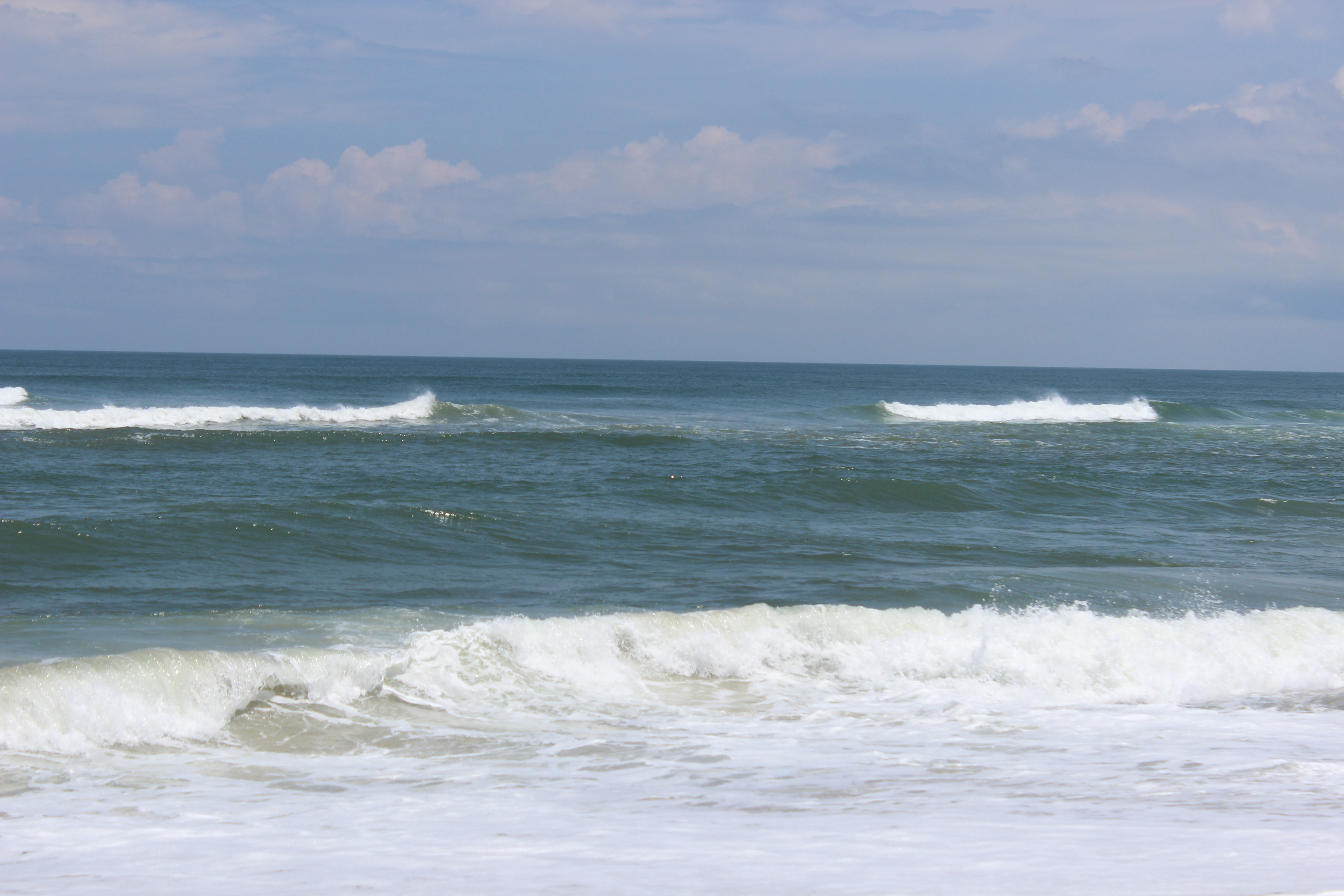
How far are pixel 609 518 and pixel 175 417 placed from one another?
2033 centimetres

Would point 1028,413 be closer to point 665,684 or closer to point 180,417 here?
point 180,417

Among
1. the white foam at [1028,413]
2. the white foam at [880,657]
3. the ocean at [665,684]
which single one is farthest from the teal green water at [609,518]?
the white foam at [1028,413]

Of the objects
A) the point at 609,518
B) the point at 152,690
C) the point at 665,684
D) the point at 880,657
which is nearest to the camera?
the point at 152,690

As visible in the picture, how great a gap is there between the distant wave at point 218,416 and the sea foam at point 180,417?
2cm

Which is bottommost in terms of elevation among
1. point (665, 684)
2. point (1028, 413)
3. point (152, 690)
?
point (665, 684)

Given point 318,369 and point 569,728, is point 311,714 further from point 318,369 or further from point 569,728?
point 318,369

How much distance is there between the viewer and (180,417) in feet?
96.1

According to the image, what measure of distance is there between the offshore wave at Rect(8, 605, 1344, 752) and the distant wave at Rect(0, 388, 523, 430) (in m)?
22.4

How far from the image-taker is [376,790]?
17.9ft

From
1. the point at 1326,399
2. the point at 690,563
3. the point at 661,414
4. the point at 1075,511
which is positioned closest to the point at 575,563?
the point at 690,563

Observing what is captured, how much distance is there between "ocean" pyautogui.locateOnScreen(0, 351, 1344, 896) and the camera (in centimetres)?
443

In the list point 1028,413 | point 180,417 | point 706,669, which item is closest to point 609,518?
point 706,669

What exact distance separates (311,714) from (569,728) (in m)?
1.87

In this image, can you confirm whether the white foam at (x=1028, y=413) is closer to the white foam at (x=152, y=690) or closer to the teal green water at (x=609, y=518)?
the teal green water at (x=609, y=518)
